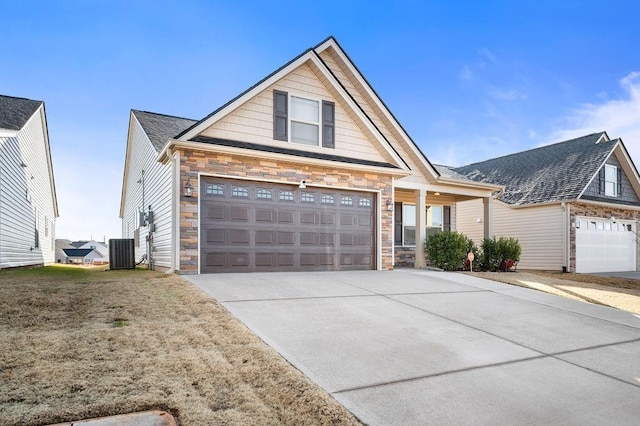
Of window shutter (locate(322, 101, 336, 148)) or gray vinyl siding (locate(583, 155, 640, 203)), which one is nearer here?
window shutter (locate(322, 101, 336, 148))

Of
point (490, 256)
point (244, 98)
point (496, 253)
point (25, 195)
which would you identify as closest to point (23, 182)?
point (25, 195)

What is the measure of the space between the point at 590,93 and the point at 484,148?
30.5ft

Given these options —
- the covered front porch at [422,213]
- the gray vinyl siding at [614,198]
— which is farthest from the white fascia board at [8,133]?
the gray vinyl siding at [614,198]

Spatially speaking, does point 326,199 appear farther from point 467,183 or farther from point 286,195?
point 467,183

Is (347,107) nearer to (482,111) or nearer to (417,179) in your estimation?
(417,179)

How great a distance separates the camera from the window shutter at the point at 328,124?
39.6ft

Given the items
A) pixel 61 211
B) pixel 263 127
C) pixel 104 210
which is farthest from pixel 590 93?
pixel 61 211

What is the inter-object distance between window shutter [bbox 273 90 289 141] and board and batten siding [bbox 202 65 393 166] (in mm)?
114

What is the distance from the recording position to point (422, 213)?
14570 millimetres

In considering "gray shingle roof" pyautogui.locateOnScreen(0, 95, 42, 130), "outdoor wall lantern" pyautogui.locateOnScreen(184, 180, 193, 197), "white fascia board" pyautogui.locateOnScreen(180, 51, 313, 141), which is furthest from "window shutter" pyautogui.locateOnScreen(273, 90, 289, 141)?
"gray shingle roof" pyautogui.locateOnScreen(0, 95, 42, 130)

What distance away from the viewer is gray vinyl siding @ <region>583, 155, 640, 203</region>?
62.5 feet

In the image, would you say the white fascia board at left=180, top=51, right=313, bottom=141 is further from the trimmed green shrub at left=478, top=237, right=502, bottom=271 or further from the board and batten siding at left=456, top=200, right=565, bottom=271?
the board and batten siding at left=456, top=200, right=565, bottom=271

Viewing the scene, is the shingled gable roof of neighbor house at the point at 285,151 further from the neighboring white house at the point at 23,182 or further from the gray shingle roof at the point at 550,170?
the gray shingle roof at the point at 550,170

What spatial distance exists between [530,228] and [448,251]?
8.15 metres
